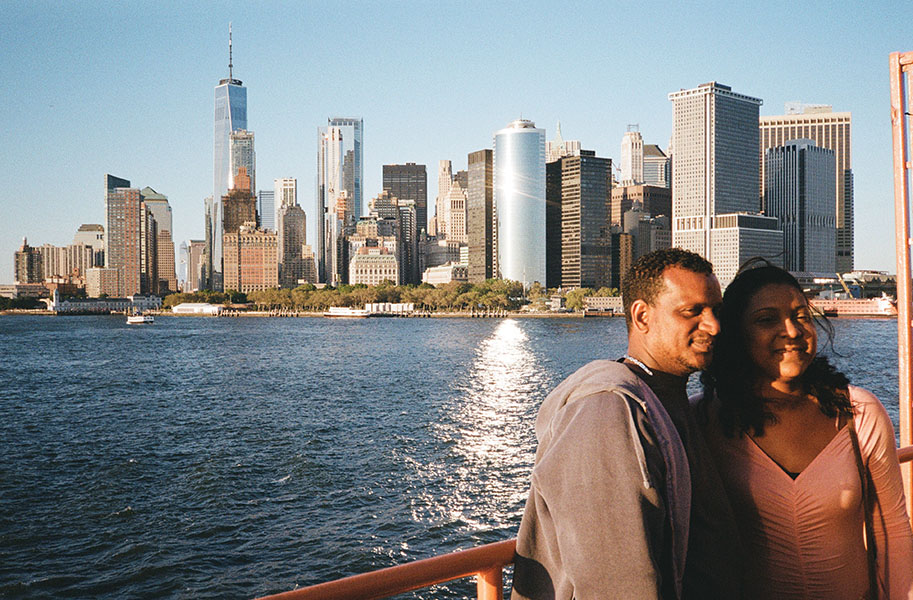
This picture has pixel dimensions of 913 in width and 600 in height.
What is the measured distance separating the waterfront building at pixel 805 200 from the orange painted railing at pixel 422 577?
189 m

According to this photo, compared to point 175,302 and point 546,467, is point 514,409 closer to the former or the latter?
point 546,467

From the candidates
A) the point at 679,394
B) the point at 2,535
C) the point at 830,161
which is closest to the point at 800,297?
the point at 679,394

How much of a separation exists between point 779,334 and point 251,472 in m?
21.7

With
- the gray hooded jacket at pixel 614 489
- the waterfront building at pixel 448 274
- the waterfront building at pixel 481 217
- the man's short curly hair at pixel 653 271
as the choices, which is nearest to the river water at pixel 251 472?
the man's short curly hair at pixel 653 271

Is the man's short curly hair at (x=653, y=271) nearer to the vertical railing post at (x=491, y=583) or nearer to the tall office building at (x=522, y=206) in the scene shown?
the vertical railing post at (x=491, y=583)

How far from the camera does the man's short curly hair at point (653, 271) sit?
251 cm

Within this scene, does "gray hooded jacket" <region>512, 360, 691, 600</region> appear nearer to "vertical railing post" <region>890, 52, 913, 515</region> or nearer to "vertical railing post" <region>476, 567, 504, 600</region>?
"vertical railing post" <region>476, 567, 504, 600</region>

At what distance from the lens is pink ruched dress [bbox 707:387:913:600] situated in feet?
8.13

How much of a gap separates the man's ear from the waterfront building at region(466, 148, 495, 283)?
179 metres

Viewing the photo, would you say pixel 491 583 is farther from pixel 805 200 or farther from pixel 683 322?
pixel 805 200

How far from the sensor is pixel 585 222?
173625 millimetres

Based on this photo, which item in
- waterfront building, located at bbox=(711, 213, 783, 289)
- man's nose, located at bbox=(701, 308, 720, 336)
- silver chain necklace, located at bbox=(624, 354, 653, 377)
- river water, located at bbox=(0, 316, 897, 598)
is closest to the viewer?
silver chain necklace, located at bbox=(624, 354, 653, 377)

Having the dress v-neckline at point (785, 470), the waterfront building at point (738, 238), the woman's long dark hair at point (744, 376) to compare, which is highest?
the waterfront building at point (738, 238)

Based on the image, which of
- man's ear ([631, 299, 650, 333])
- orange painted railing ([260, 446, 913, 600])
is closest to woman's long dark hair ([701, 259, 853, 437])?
man's ear ([631, 299, 650, 333])
